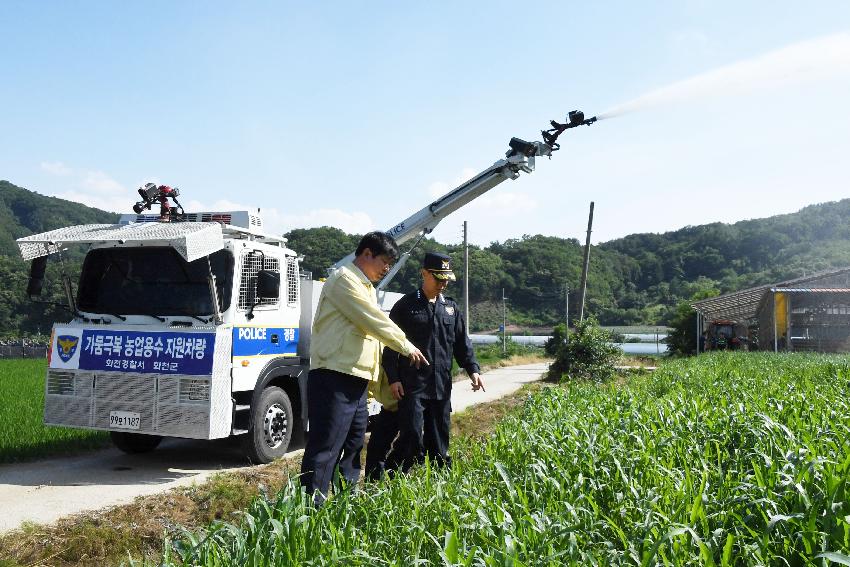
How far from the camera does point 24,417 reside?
9828 mm

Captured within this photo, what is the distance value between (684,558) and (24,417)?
9.92 m

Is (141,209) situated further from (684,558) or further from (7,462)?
(684,558)

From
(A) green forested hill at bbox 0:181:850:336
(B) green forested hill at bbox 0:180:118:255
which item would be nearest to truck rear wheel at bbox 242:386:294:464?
(A) green forested hill at bbox 0:181:850:336

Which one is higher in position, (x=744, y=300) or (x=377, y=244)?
(x=744, y=300)

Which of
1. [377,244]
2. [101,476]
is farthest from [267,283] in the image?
[377,244]

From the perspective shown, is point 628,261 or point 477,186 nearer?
point 477,186

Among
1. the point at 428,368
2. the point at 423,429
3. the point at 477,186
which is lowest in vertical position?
the point at 423,429

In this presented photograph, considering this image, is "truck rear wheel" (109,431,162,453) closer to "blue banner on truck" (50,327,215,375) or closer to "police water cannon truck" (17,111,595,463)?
"police water cannon truck" (17,111,595,463)

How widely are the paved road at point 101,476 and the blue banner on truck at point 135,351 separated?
3.60 feet

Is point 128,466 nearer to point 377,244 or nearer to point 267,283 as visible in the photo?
point 267,283

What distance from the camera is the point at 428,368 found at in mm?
5398

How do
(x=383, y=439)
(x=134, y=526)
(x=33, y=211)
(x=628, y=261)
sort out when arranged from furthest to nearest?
(x=628, y=261) < (x=33, y=211) < (x=383, y=439) < (x=134, y=526)

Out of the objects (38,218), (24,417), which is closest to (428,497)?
(24,417)

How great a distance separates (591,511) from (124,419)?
537 cm
